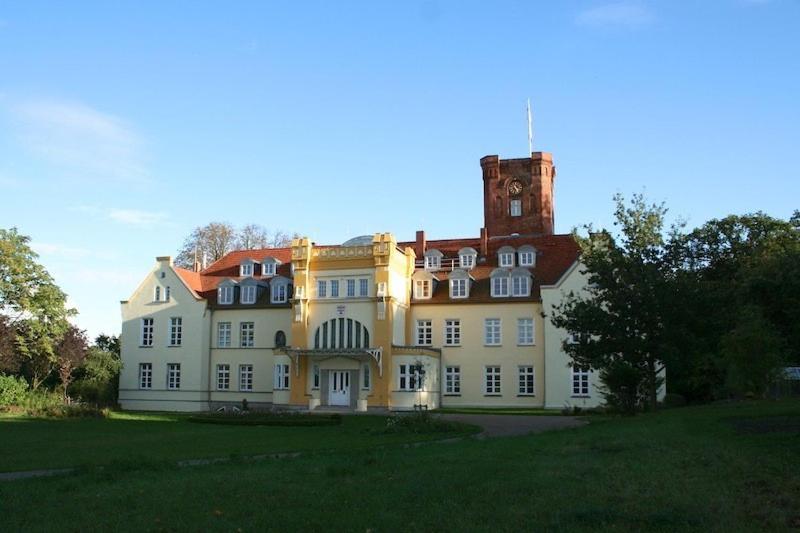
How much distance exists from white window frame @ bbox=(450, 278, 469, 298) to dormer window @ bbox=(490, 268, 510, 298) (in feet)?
5.42

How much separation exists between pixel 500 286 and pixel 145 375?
23.8 metres

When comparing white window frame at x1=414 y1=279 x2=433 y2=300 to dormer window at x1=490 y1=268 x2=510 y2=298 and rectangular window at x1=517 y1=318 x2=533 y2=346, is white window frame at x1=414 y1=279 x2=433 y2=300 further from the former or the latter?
rectangular window at x1=517 y1=318 x2=533 y2=346

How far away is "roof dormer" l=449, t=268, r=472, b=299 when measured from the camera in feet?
157

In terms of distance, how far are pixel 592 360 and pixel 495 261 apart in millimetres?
20559

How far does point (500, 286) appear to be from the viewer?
47375mm

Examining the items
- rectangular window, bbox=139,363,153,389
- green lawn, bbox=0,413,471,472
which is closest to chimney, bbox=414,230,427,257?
rectangular window, bbox=139,363,153,389

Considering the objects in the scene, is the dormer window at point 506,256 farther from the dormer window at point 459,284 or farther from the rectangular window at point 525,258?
the dormer window at point 459,284

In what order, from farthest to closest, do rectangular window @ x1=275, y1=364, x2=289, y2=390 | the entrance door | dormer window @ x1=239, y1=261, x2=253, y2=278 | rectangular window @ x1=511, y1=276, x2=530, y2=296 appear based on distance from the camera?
dormer window @ x1=239, y1=261, x2=253, y2=278, rectangular window @ x1=275, y1=364, x2=289, y2=390, rectangular window @ x1=511, y1=276, x2=530, y2=296, the entrance door

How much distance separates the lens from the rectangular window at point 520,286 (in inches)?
1841

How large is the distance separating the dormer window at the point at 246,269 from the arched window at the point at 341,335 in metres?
8.51

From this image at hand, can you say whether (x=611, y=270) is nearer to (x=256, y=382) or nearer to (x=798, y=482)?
(x=798, y=482)

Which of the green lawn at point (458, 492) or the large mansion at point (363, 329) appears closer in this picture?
the green lawn at point (458, 492)

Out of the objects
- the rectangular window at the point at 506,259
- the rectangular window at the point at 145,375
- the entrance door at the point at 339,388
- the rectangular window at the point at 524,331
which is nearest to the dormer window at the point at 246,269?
the rectangular window at the point at 145,375

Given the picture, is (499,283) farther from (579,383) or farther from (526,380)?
(579,383)
